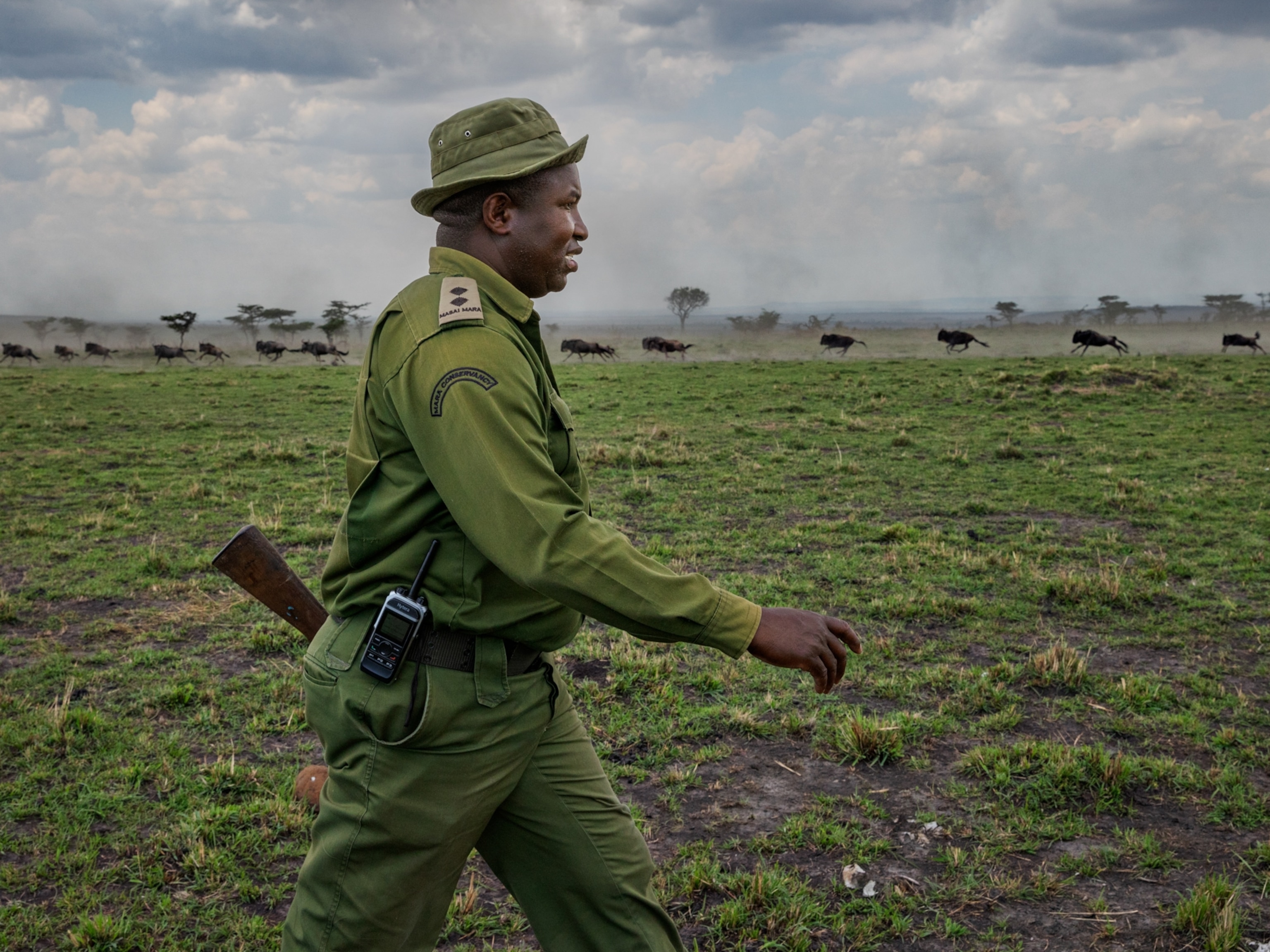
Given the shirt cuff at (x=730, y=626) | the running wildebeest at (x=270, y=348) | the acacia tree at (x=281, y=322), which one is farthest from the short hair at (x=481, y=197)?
the acacia tree at (x=281, y=322)

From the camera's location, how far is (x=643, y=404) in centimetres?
2217

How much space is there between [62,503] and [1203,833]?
11.9m

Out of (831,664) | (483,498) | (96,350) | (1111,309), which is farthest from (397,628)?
Answer: (1111,309)

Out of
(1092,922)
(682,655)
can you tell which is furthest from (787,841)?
(682,655)

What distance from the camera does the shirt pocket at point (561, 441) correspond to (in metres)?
2.28

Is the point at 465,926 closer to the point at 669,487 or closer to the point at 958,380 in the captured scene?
the point at 669,487

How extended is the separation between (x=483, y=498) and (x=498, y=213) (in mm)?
777

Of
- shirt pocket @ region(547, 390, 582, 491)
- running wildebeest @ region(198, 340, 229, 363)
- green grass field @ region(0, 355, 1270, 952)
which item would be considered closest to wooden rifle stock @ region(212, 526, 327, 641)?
green grass field @ region(0, 355, 1270, 952)

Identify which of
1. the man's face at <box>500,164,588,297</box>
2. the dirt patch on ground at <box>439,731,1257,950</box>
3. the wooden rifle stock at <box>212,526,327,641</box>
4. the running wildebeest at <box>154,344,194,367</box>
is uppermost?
the running wildebeest at <box>154,344,194,367</box>

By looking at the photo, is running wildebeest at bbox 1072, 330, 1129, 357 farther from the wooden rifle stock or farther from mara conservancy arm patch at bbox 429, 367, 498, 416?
mara conservancy arm patch at bbox 429, 367, 498, 416

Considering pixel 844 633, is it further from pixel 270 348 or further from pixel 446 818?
pixel 270 348

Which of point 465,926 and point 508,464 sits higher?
point 508,464

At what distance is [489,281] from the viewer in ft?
7.52

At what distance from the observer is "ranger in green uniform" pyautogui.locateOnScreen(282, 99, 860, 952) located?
196 centimetres
